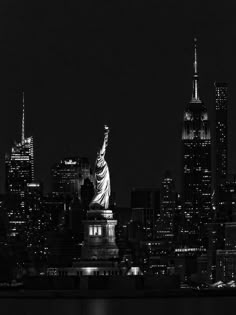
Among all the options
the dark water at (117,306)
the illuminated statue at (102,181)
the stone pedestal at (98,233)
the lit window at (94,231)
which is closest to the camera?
the dark water at (117,306)

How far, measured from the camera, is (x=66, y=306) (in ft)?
388

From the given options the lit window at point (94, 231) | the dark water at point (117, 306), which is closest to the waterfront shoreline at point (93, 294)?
the dark water at point (117, 306)

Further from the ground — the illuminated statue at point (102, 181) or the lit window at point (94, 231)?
the illuminated statue at point (102, 181)

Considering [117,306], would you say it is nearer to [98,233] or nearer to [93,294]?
[93,294]

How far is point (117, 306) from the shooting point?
389ft

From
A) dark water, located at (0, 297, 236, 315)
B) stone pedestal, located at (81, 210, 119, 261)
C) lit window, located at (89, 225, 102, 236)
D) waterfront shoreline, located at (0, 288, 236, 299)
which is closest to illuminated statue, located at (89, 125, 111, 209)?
stone pedestal, located at (81, 210, 119, 261)

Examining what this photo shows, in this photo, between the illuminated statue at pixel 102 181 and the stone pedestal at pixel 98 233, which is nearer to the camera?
the illuminated statue at pixel 102 181

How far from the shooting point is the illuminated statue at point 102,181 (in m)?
130

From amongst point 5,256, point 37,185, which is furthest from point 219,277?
point 5,256

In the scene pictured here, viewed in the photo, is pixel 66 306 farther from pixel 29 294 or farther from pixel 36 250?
pixel 36 250

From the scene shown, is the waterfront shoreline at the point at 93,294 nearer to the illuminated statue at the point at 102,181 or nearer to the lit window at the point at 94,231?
the lit window at the point at 94,231

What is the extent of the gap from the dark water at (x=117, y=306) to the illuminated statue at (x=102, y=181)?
8.54 meters

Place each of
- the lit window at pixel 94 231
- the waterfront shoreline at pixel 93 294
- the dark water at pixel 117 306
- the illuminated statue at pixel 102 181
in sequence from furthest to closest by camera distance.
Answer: the lit window at pixel 94 231, the illuminated statue at pixel 102 181, the waterfront shoreline at pixel 93 294, the dark water at pixel 117 306

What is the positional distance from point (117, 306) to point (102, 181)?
1386cm
